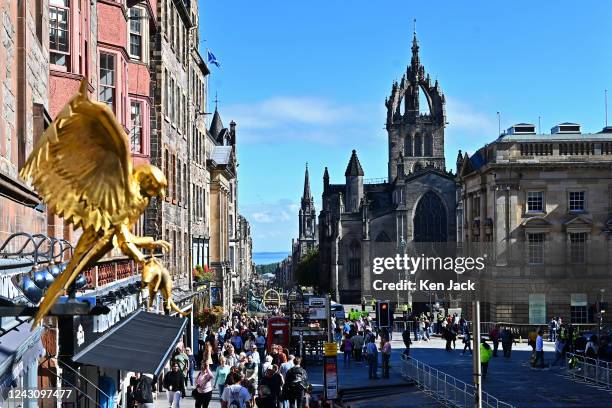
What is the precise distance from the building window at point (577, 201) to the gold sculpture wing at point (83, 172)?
51.9 m

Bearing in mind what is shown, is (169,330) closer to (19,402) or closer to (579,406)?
(19,402)

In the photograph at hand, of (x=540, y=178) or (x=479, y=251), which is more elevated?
(x=540, y=178)

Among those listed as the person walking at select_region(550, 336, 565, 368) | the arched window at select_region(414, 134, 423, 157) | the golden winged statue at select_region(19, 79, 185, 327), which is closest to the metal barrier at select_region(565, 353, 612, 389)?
the person walking at select_region(550, 336, 565, 368)

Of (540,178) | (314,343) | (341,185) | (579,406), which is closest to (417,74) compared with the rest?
(341,185)

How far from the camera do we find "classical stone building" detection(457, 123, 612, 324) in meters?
54.0

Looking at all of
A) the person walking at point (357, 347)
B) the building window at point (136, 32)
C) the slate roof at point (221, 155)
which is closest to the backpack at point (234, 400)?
the building window at point (136, 32)

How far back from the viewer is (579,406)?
25.1 meters

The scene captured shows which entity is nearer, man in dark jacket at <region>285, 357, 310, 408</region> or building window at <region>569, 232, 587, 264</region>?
man in dark jacket at <region>285, 357, 310, 408</region>

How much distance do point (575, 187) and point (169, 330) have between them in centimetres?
4704

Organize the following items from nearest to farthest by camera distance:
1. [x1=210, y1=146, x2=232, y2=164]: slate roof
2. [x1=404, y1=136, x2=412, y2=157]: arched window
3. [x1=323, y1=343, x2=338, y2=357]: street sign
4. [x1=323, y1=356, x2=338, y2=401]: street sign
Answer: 1. [x1=323, y1=356, x2=338, y2=401]: street sign
2. [x1=323, y1=343, x2=338, y2=357]: street sign
3. [x1=210, y1=146, x2=232, y2=164]: slate roof
4. [x1=404, y1=136, x2=412, y2=157]: arched window

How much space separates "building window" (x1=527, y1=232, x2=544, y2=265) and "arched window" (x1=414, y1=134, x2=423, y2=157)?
81422mm

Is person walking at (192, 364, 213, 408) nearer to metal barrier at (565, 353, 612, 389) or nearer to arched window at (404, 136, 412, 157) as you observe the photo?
metal barrier at (565, 353, 612, 389)

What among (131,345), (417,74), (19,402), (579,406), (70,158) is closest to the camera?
(70,158)

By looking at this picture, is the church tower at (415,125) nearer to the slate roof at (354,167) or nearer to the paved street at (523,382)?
the slate roof at (354,167)
